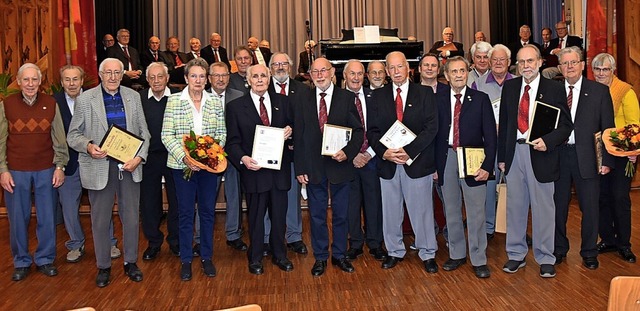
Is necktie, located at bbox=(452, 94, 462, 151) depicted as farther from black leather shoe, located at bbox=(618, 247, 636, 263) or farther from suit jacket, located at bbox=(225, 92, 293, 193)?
black leather shoe, located at bbox=(618, 247, 636, 263)

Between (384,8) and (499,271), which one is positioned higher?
(384,8)

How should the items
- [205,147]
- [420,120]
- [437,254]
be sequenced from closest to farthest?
[205,147] → [420,120] → [437,254]

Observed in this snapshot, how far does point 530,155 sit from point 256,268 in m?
2.15

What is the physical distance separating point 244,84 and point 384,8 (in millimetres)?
9227

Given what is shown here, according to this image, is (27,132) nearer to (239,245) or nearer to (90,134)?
(90,134)

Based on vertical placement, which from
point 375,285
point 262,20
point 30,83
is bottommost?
point 375,285

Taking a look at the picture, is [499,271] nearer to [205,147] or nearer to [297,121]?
[297,121]

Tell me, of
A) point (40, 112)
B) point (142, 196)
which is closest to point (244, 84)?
point (142, 196)

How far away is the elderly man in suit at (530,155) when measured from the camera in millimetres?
5059

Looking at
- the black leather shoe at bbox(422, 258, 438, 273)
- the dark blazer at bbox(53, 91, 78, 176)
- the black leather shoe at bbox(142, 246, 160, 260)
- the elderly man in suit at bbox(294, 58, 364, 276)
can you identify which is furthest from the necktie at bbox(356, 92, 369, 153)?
the dark blazer at bbox(53, 91, 78, 176)

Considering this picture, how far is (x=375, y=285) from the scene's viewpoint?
5039 millimetres

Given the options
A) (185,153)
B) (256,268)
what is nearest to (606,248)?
(256,268)

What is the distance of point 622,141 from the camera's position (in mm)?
5086

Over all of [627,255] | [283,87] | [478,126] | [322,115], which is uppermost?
[283,87]
